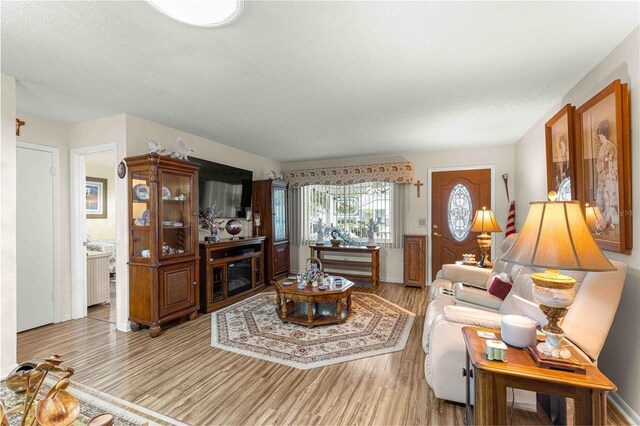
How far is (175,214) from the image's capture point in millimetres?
3482

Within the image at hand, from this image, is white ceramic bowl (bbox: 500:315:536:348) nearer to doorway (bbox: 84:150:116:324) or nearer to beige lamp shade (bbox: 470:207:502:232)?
Result: beige lamp shade (bbox: 470:207:502:232)

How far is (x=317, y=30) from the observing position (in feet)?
5.79

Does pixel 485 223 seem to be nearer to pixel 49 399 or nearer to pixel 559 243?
pixel 559 243

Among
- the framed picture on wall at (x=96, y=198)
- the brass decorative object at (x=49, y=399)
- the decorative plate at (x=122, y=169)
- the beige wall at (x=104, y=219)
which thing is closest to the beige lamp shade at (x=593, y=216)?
the brass decorative object at (x=49, y=399)

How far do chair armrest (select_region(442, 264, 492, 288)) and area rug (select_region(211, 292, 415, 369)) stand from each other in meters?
0.70

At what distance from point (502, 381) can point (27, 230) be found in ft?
15.1

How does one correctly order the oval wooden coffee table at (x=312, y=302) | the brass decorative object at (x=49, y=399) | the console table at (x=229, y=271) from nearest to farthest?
1. the brass decorative object at (x=49, y=399)
2. the oval wooden coffee table at (x=312, y=302)
3. the console table at (x=229, y=271)

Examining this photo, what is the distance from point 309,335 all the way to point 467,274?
199 cm

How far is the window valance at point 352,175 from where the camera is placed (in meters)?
5.18

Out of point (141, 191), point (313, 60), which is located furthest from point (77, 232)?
point (313, 60)

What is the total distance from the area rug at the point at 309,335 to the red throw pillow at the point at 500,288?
986 millimetres

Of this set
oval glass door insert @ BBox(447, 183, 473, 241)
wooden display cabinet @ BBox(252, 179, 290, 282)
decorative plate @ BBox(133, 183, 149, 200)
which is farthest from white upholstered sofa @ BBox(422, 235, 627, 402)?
wooden display cabinet @ BBox(252, 179, 290, 282)

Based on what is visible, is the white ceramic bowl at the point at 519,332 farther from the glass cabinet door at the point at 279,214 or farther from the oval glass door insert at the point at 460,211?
the glass cabinet door at the point at 279,214

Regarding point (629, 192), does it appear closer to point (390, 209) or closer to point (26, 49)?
point (390, 209)
